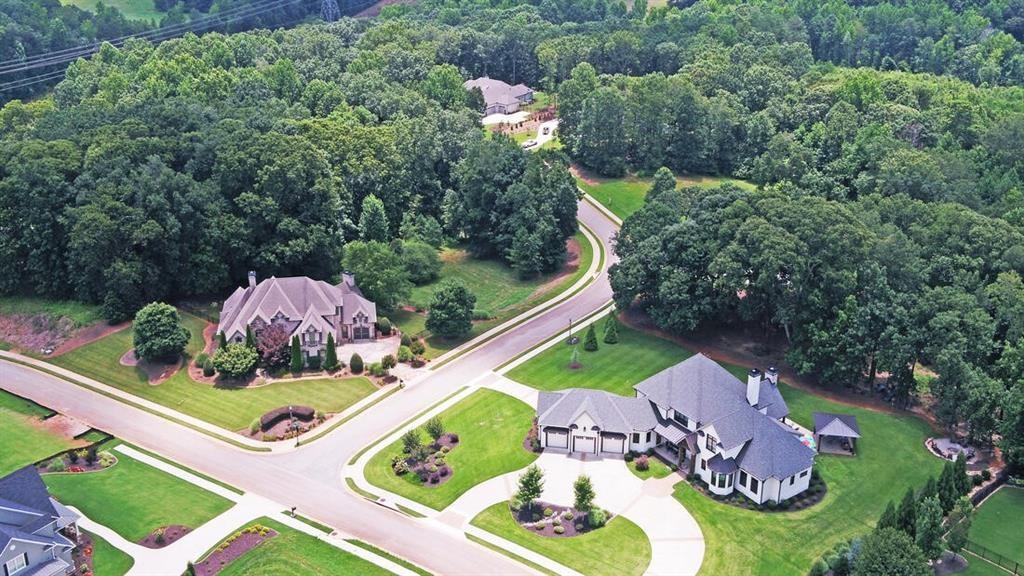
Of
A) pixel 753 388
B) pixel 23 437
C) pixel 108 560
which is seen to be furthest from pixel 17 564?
pixel 753 388

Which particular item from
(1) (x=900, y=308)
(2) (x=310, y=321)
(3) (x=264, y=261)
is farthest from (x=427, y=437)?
(1) (x=900, y=308)

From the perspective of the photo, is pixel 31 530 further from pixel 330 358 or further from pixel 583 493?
pixel 583 493

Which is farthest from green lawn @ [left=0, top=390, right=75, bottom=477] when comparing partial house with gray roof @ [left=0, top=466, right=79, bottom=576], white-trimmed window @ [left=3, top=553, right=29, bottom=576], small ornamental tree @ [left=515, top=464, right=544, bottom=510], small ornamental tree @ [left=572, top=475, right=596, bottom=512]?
small ornamental tree @ [left=572, top=475, right=596, bottom=512]

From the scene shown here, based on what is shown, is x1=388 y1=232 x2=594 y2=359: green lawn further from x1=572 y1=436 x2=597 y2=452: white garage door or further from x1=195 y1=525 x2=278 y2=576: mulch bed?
x1=195 y1=525 x2=278 y2=576: mulch bed

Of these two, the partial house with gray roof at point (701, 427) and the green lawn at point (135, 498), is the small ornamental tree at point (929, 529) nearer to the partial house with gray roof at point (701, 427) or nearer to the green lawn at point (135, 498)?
the partial house with gray roof at point (701, 427)

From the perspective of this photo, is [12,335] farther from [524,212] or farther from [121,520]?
[524,212]

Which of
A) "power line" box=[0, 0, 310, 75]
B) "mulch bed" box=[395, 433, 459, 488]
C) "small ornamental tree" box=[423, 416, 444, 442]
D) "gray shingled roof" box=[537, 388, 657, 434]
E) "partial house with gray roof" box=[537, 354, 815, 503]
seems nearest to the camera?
"partial house with gray roof" box=[537, 354, 815, 503]
